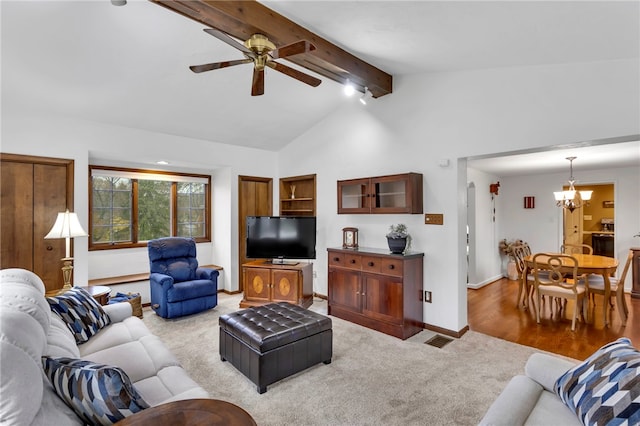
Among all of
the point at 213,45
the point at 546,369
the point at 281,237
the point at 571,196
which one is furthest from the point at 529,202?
Answer: the point at 213,45

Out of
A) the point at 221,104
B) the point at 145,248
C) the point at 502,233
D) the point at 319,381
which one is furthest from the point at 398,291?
the point at 502,233

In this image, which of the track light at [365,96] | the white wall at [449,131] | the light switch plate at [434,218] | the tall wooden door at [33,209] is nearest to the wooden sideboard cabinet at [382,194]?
the light switch plate at [434,218]

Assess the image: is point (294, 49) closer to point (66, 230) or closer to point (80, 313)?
point (80, 313)

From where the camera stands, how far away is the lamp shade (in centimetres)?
326

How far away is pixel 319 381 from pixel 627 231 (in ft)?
22.1

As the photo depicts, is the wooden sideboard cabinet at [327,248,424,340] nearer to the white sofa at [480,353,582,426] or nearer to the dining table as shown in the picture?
the white sofa at [480,353,582,426]

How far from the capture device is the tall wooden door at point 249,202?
18.6ft

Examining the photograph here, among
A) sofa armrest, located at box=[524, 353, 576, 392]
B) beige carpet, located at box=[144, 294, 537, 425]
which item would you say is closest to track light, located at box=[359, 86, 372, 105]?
beige carpet, located at box=[144, 294, 537, 425]

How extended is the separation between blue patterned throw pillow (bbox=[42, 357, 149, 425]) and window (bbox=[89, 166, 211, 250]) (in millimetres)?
4077

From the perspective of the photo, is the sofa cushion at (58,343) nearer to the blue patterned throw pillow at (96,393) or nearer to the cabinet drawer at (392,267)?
the blue patterned throw pillow at (96,393)

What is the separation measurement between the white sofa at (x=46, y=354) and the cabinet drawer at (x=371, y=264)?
2473mm

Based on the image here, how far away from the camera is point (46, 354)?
152 centimetres

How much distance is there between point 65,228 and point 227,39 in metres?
2.67

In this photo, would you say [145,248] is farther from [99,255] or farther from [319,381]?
[319,381]
